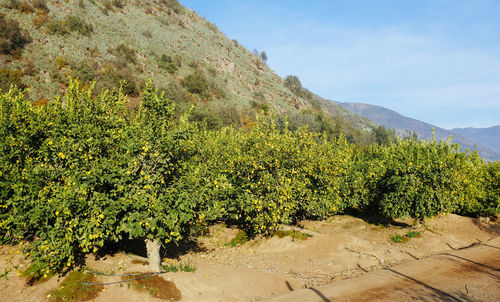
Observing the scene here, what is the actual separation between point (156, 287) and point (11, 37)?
47.5 m

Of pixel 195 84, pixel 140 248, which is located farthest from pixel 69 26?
pixel 140 248

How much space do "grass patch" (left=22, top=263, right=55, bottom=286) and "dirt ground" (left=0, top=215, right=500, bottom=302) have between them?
177mm

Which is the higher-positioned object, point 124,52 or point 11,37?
point 124,52

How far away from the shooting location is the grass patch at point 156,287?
32.3ft

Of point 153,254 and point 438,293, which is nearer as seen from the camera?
point 438,293

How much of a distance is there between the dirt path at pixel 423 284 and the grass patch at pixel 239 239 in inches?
282

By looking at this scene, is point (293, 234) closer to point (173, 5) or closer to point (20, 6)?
point (20, 6)

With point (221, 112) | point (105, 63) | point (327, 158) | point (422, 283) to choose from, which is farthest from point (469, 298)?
point (105, 63)

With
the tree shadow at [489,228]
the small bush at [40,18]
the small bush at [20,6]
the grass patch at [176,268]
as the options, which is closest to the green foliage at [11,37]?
the small bush at [40,18]

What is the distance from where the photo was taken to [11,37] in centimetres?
3959

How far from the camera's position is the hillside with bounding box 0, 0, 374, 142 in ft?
135

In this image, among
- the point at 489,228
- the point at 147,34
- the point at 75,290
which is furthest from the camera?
the point at 147,34

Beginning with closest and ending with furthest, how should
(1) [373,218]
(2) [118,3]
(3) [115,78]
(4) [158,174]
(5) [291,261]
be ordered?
(4) [158,174]
(5) [291,261]
(1) [373,218]
(3) [115,78]
(2) [118,3]

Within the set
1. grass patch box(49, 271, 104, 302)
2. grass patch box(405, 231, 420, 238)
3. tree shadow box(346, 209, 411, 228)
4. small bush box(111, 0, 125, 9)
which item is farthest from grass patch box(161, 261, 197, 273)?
small bush box(111, 0, 125, 9)
